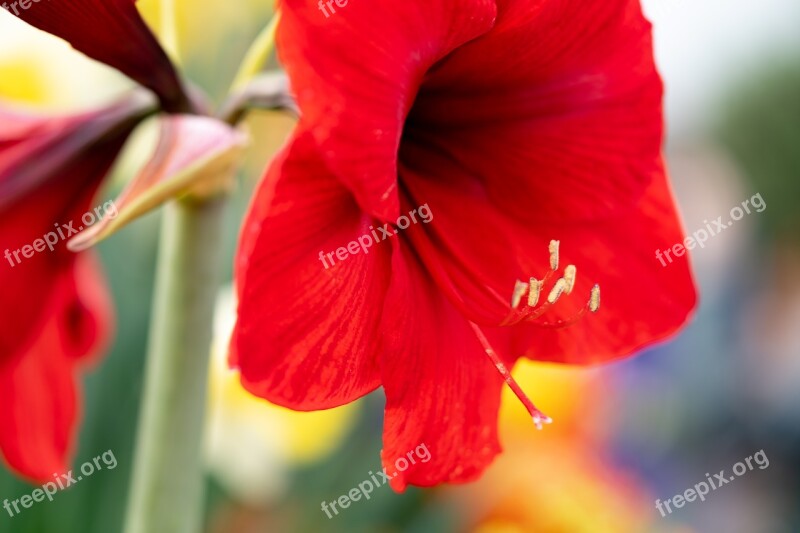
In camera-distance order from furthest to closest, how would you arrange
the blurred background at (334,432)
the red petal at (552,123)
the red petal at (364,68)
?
1. the blurred background at (334,432)
2. the red petal at (552,123)
3. the red petal at (364,68)

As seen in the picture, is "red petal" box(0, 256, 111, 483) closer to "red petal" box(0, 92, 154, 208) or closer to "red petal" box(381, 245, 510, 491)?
"red petal" box(0, 92, 154, 208)

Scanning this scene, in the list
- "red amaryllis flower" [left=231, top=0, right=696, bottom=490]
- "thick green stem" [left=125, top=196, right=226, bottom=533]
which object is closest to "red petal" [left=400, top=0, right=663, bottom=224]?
"red amaryllis flower" [left=231, top=0, right=696, bottom=490]

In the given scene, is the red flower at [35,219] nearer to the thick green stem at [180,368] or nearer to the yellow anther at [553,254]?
the thick green stem at [180,368]

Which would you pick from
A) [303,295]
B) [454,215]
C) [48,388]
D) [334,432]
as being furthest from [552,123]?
[334,432]

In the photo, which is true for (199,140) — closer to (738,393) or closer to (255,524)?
(255,524)

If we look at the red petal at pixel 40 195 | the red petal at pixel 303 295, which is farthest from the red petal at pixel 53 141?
the red petal at pixel 303 295

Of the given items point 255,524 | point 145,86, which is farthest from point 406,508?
point 145,86
